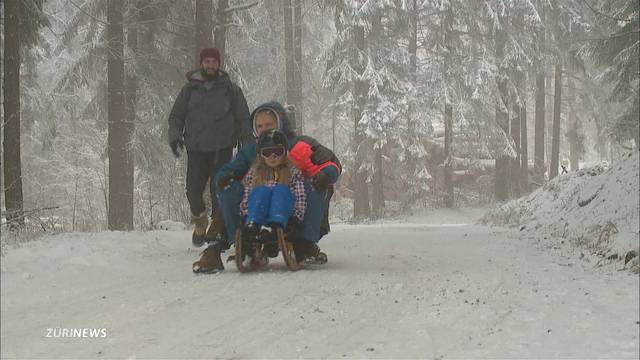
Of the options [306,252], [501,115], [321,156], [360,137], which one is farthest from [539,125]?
[306,252]

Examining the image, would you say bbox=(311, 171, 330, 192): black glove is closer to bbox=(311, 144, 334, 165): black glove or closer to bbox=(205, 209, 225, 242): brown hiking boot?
bbox=(311, 144, 334, 165): black glove

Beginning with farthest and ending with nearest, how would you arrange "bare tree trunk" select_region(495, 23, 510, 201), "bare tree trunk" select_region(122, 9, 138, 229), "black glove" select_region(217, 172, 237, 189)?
"bare tree trunk" select_region(495, 23, 510, 201) < "bare tree trunk" select_region(122, 9, 138, 229) < "black glove" select_region(217, 172, 237, 189)

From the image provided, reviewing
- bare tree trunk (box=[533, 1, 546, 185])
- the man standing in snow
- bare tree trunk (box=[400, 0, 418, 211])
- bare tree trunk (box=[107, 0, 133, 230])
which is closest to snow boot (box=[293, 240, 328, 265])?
the man standing in snow

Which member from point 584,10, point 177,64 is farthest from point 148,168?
point 584,10

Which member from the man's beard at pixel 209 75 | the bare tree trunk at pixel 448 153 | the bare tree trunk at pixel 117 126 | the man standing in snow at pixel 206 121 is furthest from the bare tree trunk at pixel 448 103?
the man's beard at pixel 209 75

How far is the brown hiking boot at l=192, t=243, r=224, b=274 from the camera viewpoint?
183 inches

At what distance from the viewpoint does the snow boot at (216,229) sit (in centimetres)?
495

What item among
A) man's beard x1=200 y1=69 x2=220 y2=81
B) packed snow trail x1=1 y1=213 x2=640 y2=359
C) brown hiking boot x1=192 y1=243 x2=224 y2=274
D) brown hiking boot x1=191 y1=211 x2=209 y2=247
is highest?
man's beard x1=200 y1=69 x2=220 y2=81

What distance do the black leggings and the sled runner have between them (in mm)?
1520

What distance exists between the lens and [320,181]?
182 inches

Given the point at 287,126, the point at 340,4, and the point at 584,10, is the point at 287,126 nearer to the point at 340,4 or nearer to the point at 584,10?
the point at 340,4

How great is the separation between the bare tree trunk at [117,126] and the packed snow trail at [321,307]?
5587 millimetres

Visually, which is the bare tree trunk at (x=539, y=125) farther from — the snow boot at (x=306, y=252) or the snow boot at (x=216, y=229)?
the snow boot at (x=216, y=229)

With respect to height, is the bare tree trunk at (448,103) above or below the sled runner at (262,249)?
above
